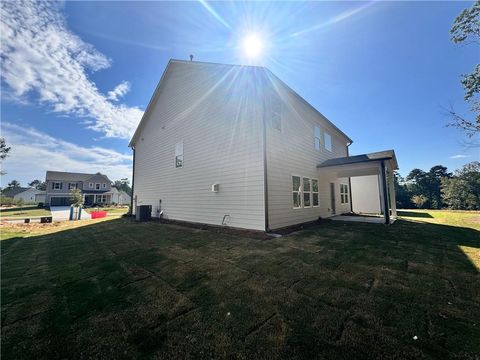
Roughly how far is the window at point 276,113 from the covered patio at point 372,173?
154 inches

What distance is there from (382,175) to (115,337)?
1025cm

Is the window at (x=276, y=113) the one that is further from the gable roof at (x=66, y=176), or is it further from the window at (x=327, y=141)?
the gable roof at (x=66, y=176)

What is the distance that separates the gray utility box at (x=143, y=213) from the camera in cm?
1129

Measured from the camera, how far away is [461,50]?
8.84m

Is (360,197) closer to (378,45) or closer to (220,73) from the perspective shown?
(378,45)

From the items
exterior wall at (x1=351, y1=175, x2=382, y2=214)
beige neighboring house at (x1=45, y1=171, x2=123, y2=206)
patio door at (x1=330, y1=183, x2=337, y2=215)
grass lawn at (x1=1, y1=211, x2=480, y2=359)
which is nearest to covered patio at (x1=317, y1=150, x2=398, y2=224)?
exterior wall at (x1=351, y1=175, x2=382, y2=214)

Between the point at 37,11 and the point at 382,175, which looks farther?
the point at 382,175

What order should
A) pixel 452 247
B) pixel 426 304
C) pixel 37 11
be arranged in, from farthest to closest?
pixel 37 11 < pixel 452 247 < pixel 426 304

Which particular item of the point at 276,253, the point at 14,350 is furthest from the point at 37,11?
the point at 276,253

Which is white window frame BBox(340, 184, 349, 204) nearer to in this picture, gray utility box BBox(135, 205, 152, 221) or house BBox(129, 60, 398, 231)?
house BBox(129, 60, 398, 231)

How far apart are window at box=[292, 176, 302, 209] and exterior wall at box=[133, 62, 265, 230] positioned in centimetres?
231

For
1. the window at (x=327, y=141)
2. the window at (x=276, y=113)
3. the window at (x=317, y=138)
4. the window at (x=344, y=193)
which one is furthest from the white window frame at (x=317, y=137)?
the window at (x=344, y=193)

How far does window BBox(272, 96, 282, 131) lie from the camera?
Result: 305 inches

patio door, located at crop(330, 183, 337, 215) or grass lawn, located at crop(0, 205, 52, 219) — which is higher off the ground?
patio door, located at crop(330, 183, 337, 215)
